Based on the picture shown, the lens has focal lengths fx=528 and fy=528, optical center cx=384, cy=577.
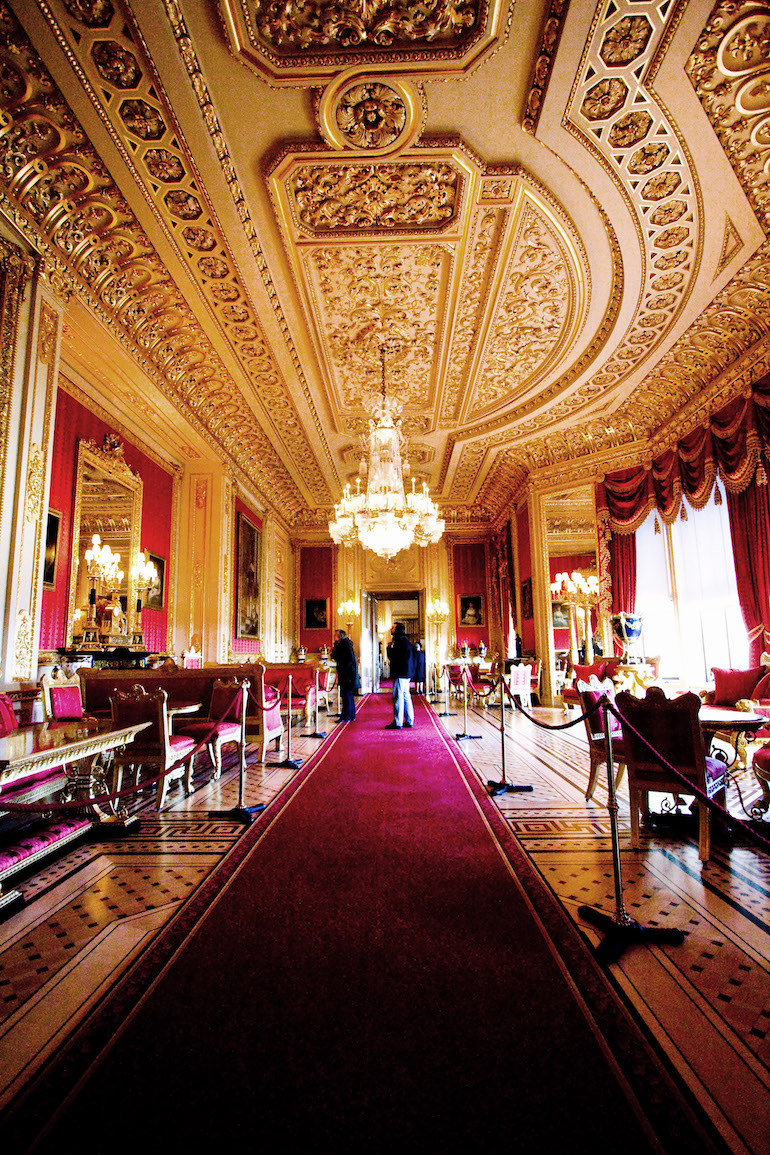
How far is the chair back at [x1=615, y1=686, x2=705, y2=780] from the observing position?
2920mm

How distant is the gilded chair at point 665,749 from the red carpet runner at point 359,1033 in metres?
0.98

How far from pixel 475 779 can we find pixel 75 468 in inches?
217

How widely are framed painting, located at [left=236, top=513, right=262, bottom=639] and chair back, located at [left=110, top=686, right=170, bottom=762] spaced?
19.2ft

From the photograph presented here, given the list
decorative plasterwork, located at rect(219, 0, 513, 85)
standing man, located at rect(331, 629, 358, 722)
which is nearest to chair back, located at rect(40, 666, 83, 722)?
standing man, located at rect(331, 629, 358, 722)

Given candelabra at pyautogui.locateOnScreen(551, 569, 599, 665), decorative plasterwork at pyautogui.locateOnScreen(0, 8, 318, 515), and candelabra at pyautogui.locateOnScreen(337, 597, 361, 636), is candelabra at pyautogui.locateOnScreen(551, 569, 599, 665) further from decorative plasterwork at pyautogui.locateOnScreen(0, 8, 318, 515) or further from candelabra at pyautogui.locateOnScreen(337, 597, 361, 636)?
candelabra at pyautogui.locateOnScreen(337, 597, 361, 636)

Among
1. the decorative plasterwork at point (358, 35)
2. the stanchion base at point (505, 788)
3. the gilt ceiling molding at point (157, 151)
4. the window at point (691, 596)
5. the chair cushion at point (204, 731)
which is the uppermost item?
the decorative plasterwork at point (358, 35)

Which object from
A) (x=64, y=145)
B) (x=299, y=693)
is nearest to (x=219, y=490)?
(x=299, y=693)

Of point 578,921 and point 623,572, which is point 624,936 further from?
point 623,572

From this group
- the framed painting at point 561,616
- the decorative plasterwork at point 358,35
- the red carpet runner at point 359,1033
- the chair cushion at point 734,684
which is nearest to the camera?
the red carpet runner at point 359,1033

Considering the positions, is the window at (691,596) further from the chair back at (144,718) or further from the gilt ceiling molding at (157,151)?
the gilt ceiling molding at (157,151)

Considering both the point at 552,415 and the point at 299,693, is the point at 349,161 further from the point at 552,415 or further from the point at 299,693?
the point at 299,693

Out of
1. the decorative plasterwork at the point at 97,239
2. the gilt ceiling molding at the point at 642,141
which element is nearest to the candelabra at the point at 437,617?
the decorative plasterwork at the point at 97,239

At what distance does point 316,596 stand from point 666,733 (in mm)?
12129

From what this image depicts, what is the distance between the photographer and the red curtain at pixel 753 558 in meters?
5.98
